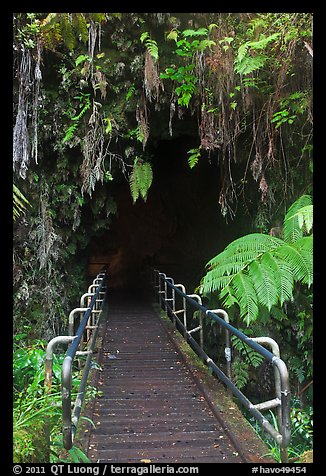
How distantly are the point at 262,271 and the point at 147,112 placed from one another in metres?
4.17

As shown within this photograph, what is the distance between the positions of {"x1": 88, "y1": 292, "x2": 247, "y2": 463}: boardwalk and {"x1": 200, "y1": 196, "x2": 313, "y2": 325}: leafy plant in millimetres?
1061

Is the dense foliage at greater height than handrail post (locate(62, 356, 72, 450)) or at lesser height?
greater

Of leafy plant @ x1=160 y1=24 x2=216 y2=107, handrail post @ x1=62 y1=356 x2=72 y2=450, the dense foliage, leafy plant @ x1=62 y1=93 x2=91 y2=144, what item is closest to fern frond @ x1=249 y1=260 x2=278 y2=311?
the dense foliage

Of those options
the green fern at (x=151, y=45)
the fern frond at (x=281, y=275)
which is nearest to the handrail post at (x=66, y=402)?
the fern frond at (x=281, y=275)

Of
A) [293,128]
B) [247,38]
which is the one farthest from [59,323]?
[247,38]

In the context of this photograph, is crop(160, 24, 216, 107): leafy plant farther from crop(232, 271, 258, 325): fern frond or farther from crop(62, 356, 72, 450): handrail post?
crop(62, 356, 72, 450): handrail post

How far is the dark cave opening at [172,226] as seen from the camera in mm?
9852

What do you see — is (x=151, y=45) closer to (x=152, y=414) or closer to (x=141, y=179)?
(x=141, y=179)

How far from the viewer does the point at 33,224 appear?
7105 mm

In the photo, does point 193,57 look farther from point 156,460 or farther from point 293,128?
point 156,460

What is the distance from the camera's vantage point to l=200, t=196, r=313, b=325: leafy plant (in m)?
3.88

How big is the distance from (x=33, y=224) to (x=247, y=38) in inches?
187

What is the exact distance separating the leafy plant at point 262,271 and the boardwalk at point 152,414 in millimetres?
1061

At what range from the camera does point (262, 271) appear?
13.3ft
